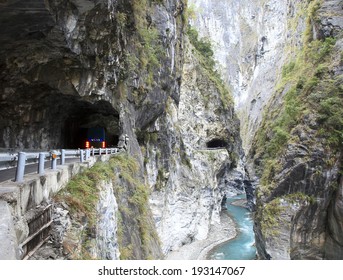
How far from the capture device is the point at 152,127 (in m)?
26.0

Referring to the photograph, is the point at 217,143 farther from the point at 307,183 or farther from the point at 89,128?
the point at 89,128

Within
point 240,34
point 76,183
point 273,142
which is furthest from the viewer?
point 240,34

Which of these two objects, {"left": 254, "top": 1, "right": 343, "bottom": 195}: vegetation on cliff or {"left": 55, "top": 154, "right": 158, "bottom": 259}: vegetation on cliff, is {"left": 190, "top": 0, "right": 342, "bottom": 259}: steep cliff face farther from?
{"left": 55, "top": 154, "right": 158, "bottom": 259}: vegetation on cliff

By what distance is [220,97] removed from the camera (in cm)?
4881

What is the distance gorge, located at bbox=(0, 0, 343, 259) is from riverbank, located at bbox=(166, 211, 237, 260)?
777 mm

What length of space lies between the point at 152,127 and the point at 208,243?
15217mm

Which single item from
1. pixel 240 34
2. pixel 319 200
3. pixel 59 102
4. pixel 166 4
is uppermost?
pixel 240 34

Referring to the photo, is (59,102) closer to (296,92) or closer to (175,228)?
(175,228)

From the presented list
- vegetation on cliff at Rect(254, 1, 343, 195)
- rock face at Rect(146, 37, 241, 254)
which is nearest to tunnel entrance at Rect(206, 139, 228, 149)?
rock face at Rect(146, 37, 241, 254)

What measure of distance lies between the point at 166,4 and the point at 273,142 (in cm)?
1599

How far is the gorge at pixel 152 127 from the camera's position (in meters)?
8.80

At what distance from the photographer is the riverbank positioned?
28.0m

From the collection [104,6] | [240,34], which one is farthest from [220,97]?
[240,34]

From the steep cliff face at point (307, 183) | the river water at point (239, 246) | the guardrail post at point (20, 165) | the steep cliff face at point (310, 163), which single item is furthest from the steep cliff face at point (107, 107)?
the steep cliff face at point (307, 183)
